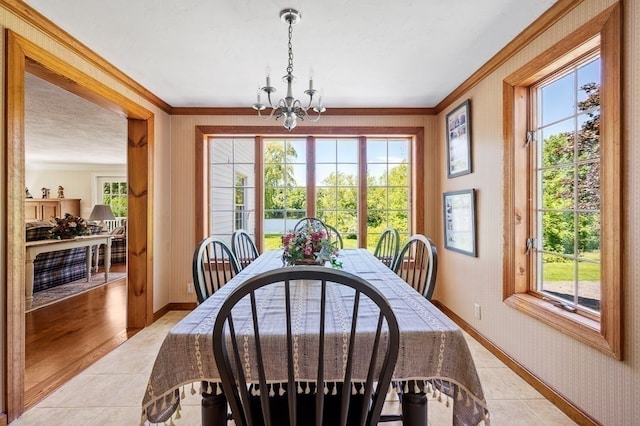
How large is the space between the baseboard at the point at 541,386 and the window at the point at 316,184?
159 cm

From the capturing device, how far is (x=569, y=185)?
2.04 meters

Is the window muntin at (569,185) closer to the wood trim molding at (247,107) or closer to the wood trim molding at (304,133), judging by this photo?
the wood trim molding at (247,107)

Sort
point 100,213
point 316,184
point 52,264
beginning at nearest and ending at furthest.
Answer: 1. point 316,184
2. point 52,264
3. point 100,213

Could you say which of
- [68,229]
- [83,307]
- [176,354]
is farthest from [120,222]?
[176,354]

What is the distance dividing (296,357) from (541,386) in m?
1.94

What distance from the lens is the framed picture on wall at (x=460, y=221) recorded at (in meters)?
2.99

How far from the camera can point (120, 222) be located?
8.62 metres

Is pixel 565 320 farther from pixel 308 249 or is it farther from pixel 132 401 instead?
pixel 132 401

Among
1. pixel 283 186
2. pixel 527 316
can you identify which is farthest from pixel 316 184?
pixel 527 316

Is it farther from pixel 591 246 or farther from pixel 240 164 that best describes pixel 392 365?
pixel 240 164

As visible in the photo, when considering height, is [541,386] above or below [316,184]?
below

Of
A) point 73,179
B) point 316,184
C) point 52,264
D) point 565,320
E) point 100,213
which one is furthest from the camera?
point 73,179

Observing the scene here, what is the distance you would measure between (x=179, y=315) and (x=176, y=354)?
2922mm

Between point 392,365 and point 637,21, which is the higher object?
point 637,21
